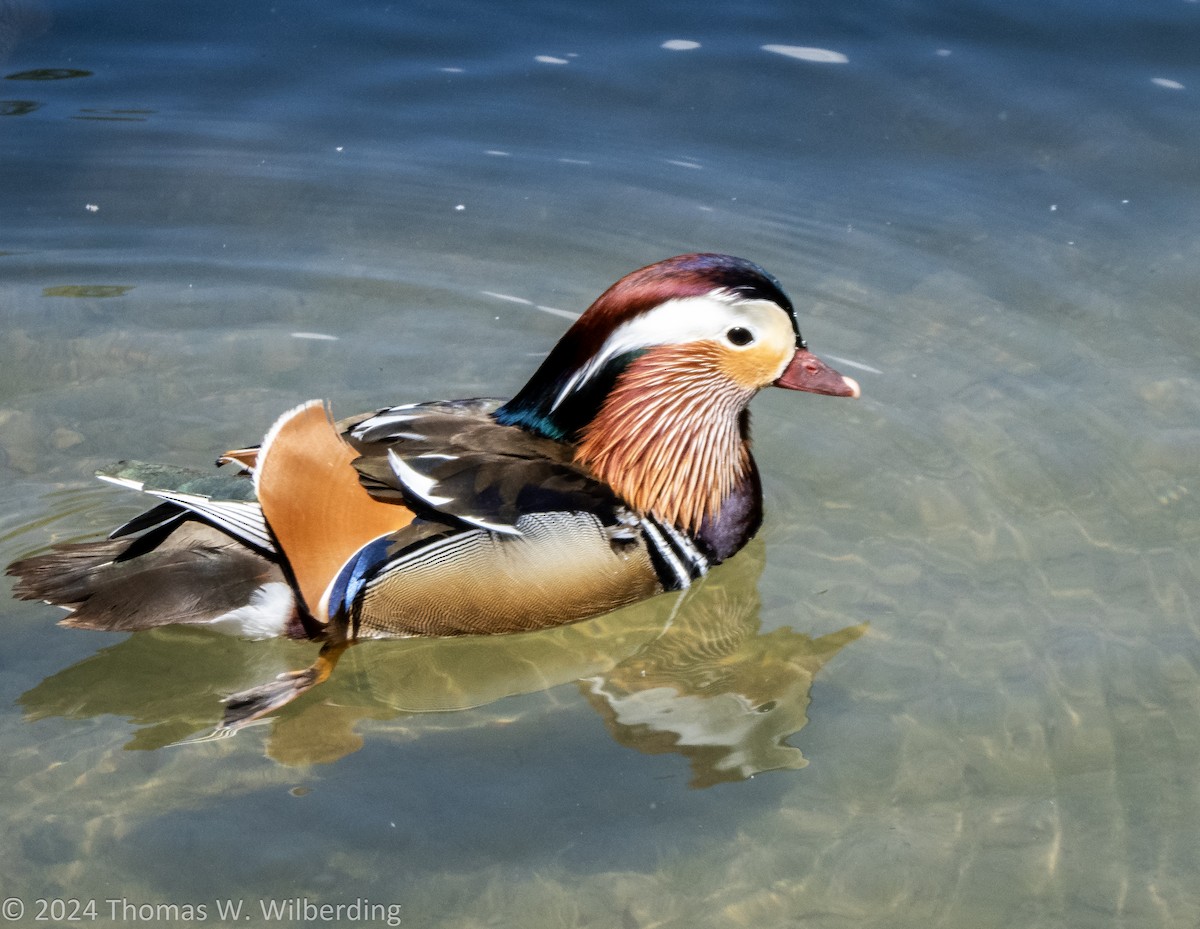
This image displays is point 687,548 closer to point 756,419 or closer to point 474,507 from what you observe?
point 474,507

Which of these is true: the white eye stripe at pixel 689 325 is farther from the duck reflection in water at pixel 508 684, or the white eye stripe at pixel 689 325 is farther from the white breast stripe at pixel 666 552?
the duck reflection in water at pixel 508 684

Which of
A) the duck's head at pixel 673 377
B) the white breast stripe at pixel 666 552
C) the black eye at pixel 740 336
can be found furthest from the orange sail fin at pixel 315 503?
the black eye at pixel 740 336

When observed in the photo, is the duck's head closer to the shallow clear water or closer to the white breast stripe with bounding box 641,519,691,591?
the white breast stripe with bounding box 641,519,691,591

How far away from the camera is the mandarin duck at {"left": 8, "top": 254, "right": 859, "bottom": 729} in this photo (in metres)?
3.85

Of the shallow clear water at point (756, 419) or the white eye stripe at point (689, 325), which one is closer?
the shallow clear water at point (756, 419)

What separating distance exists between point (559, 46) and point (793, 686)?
440 centimetres

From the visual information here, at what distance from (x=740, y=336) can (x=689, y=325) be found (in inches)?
6.7

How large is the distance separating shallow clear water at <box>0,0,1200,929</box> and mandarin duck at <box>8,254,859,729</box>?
20 cm

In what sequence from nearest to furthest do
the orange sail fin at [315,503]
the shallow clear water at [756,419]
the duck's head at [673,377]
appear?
the shallow clear water at [756,419] → the orange sail fin at [315,503] → the duck's head at [673,377]

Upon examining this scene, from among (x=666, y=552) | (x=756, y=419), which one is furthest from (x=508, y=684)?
(x=756, y=419)

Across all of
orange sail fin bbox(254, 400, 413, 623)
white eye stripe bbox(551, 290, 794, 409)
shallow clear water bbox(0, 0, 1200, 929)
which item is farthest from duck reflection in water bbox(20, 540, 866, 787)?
white eye stripe bbox(551, 290, 794, 409)

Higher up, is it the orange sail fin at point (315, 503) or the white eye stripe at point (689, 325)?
the white eye stripe at point (689, 325)

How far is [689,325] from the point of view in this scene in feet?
14.2

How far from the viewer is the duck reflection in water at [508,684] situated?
3850mm
